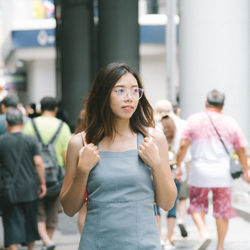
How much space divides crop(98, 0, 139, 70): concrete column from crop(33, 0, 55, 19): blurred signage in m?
37.1

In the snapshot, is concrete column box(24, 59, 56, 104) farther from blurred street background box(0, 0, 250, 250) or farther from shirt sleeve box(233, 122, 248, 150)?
shirt sleeve box(233, 122, 248, 150)

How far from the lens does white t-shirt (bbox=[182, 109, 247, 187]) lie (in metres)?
7.72

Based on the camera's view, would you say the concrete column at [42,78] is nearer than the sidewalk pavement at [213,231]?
No

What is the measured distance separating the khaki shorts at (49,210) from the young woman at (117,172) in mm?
4816

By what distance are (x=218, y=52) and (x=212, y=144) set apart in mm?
5036

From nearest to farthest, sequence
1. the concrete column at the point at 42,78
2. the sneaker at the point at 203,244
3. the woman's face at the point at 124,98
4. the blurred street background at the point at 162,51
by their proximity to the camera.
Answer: the woman's face at the point at 124,98 < the sneaker at the point at 203,244 < the blurred street background at the point at 162,51 < the concrete column at the point at 42,78

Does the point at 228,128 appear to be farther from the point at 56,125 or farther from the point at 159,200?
the point at 159,200

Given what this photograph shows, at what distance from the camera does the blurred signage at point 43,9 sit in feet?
177

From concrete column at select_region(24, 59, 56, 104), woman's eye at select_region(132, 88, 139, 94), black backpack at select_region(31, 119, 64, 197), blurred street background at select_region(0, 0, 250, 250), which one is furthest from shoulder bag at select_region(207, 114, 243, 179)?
concrete column at select_region(24, 59, 56, 104)

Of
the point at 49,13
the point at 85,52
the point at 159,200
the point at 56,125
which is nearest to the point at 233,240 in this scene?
the point at 56,125

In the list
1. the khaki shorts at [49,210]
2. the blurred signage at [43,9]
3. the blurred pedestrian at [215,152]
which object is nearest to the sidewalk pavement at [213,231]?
the khaki shorts at [49,210]

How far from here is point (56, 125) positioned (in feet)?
26.8

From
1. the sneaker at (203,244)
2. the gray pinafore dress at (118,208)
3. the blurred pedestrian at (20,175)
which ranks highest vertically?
the gray pinafore dress at (118,208)

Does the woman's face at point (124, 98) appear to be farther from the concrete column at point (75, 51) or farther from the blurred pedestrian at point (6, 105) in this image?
the concrete column at point (75, 51)
